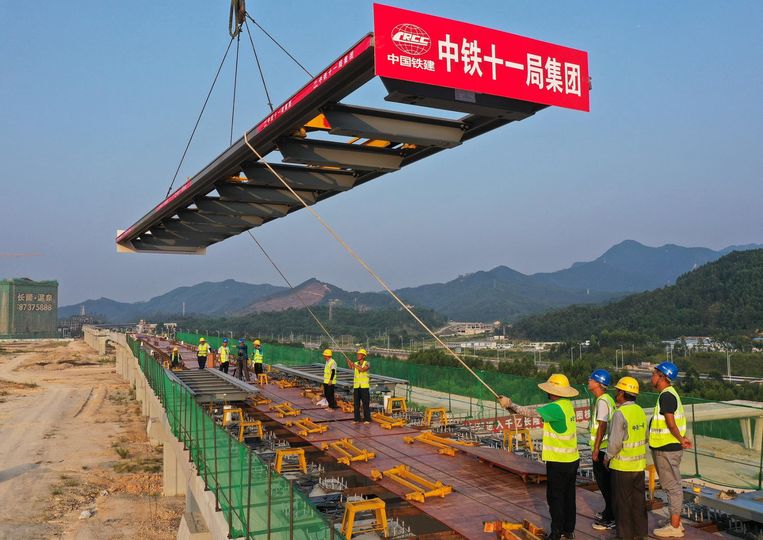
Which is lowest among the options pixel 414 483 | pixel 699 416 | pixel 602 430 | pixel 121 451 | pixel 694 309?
pixel 121 451

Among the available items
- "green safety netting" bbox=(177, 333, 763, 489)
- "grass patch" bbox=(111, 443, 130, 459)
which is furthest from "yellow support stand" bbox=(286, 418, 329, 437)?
"grass patch" bbox=(111, 443, 130, 459)

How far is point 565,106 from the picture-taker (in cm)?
995

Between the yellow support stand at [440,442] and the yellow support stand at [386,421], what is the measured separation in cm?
149

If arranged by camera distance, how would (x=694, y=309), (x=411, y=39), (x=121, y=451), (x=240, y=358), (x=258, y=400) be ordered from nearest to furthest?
(x=411, y=39), (x=258, y=400), (x=240, y=358), (x=121, y=451), (x=694, y=309)

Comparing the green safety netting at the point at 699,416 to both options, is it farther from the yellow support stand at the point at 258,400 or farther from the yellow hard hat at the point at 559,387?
the yellow hard hat at the point at 559,387

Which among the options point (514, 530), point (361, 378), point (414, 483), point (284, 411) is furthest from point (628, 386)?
point (284, 411)

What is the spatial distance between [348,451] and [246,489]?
3.78 m

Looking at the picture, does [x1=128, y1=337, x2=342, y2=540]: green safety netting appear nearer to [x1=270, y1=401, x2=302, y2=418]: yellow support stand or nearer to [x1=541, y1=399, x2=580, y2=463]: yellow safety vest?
[x1=270, y1=401, x2=302, y2=418]: yellow support stand

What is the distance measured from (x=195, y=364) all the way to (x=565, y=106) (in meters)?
33.8

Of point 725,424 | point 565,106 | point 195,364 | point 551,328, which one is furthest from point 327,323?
point 565,106

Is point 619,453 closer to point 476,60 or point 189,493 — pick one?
point 476,60

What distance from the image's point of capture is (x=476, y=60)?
360 inches

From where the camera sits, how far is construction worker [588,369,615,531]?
7.98m

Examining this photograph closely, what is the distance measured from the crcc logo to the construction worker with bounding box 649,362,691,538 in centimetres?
541
